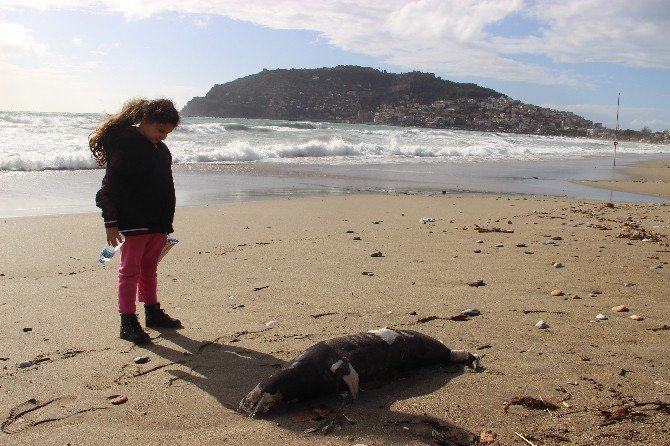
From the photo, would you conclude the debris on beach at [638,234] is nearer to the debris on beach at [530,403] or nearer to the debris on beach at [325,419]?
the debris on beach at [530,403]

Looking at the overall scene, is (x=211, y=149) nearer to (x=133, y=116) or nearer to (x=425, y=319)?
(x=133, y=116)

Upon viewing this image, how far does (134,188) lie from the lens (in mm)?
4051

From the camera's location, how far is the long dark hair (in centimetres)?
404

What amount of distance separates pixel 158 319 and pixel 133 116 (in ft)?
4.43

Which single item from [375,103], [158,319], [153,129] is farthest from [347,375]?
[375,103]

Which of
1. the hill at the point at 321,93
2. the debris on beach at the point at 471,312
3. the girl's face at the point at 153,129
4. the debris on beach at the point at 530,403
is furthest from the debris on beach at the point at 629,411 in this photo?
the hill at the point at 321,93

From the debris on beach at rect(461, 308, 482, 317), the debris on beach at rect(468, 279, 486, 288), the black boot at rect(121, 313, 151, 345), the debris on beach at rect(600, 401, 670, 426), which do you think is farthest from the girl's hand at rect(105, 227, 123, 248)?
the debris on beach at rect(600, 401, 670, 426)

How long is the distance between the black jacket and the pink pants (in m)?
0.09

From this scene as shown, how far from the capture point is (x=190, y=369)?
3.44 metres

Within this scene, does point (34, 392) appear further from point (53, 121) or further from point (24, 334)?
point (53, 121)

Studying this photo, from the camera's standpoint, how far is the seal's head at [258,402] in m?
2.83

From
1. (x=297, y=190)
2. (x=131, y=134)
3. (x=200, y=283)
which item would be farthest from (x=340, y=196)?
(x=131, y=134)

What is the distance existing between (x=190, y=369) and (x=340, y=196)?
27.6 ft

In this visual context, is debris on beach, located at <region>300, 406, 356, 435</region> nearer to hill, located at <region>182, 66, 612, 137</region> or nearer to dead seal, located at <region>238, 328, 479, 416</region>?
dead seal, located at <region>238, 328, 479, 416</region>
